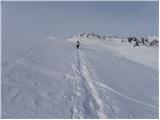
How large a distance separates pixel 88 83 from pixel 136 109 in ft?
12.1

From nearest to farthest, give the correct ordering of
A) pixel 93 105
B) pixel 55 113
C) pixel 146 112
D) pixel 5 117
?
pixel 5 117 → pixel 55 113 → pixel 93 105 → pixel 146 112

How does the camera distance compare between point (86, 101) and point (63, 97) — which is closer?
point (86, 101)

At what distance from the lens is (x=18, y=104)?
1193cm

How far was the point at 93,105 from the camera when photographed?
13.0 meters

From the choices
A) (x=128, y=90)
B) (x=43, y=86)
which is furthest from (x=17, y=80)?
(x=128, y=90)

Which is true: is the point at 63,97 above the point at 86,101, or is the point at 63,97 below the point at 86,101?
above

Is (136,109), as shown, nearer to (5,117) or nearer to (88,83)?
(88,83)

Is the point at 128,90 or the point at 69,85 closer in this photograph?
the point at 69,85

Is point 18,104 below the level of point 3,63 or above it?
below

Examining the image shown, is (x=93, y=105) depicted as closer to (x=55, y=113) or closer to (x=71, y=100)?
(x=71, y=100)

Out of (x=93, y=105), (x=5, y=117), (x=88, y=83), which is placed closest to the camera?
(x=5, y=117)

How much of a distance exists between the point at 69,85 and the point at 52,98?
2.76 m

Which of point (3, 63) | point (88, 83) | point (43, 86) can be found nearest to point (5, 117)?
point (43, 86)

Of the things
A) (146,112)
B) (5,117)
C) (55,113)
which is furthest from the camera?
(146,112)
